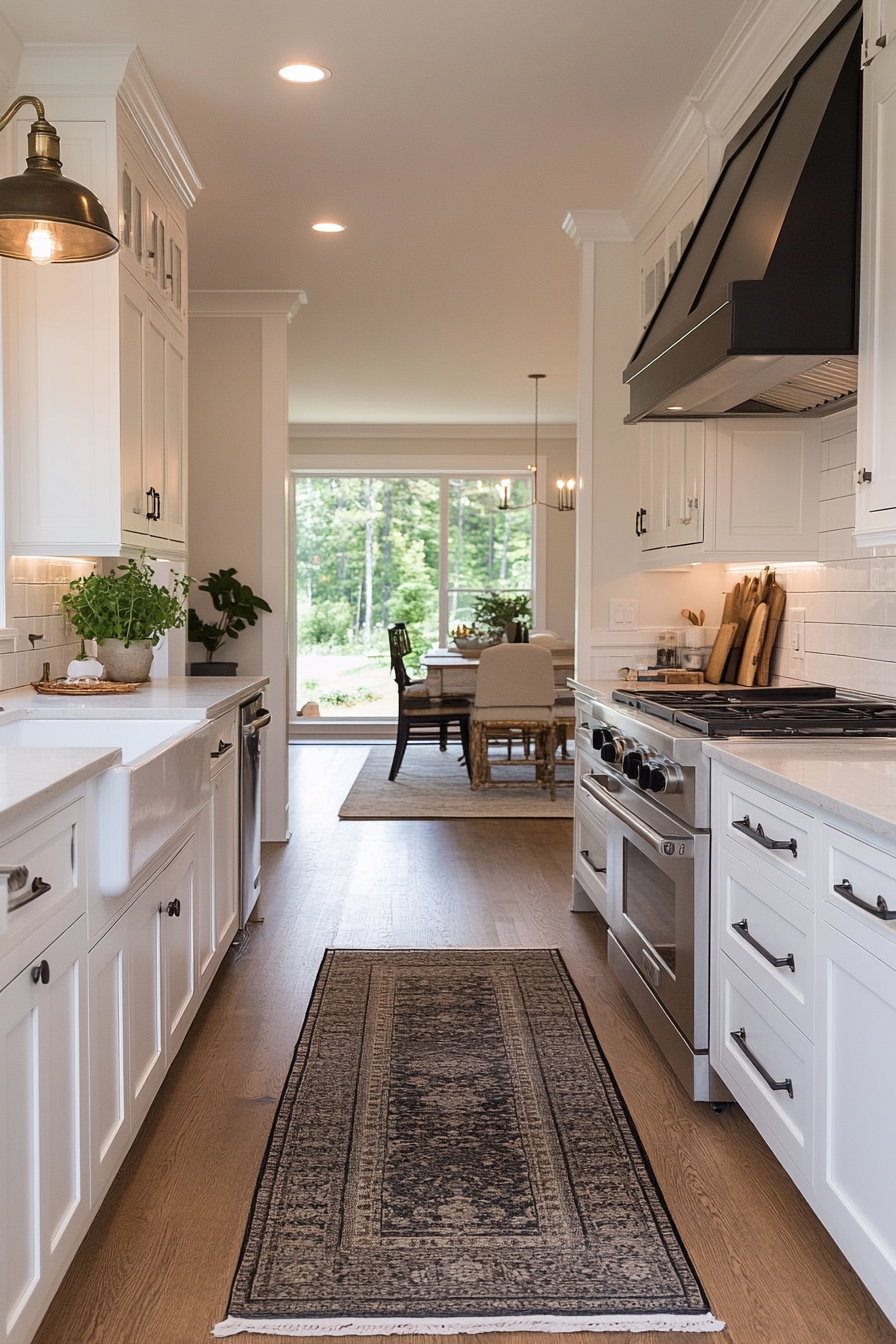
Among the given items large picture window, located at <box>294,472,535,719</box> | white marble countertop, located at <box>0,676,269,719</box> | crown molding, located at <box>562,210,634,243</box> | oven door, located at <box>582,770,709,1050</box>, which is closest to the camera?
oven door, located at <box>582,770,709,1050</box>

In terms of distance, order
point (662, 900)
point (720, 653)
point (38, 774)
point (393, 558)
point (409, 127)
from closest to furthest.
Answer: point (38, 774)
point (662, 900)
point (409, 127)
point (720, 653)
point (393, 558)

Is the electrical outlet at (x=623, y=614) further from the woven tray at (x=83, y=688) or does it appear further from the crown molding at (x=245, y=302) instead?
the crown molding at (x=245, y=302)

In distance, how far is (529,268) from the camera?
17.2 feet

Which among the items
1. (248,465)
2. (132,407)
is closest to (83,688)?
(132,407)

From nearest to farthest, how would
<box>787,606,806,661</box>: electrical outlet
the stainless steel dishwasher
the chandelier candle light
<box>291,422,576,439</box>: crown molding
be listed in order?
1. <box>787,606,806,661</box>: electrical outlet
2. the stainless steel dishwasher
3. the chandelier candle light
4. <box>291,422,576,439</box>: crown molding

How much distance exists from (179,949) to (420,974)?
1.17 meters

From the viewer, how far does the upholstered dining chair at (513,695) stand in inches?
273

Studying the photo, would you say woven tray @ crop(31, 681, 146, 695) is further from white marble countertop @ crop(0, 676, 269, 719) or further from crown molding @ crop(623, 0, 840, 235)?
crown molding @ crop(623, 0, 840, 235)

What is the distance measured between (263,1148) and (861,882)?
1.47 metres

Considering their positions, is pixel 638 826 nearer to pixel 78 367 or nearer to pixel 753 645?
pixel 753 645

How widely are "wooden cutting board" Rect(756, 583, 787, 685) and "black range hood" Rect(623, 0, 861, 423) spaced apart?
87 cm

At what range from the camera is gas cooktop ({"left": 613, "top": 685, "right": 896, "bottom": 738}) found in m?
2.61

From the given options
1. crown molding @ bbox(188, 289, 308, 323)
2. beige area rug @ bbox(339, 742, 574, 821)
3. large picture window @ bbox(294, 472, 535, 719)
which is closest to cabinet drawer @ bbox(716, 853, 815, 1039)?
beige area rug @ bbox(339, 742, 574, 821)

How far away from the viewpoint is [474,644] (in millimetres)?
8172
